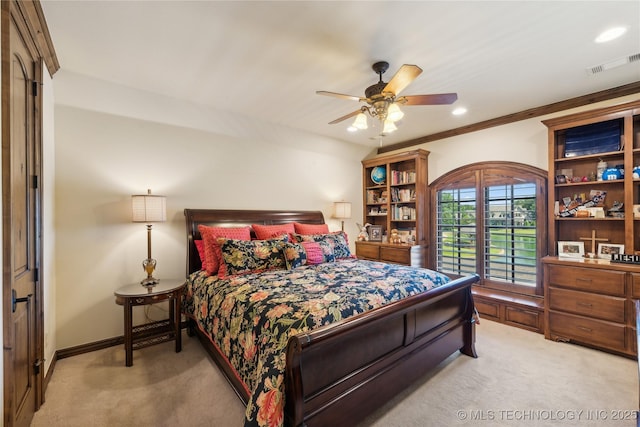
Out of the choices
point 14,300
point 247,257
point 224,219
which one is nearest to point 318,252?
point 247,257

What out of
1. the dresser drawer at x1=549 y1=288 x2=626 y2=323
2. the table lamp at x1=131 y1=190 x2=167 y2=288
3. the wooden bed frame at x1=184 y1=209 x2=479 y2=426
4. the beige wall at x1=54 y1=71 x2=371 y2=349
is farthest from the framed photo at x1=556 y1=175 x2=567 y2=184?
the table lamp at x1=131 y1=190 x2=167 y2=288

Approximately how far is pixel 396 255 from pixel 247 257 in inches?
105

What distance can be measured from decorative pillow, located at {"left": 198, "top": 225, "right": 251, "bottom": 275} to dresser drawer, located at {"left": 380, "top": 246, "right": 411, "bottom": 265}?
94.2 inches

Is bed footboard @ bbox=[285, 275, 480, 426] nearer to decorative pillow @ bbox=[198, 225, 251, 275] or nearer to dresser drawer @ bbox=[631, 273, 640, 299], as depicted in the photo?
dresser drawer @ bbox=[631, 273, 640, 299]

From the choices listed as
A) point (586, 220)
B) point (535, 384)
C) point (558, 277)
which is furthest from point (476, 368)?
point (586, 220)

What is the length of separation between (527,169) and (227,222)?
12.9 feet

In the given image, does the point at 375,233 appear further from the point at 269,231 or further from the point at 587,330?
the point at 587,330

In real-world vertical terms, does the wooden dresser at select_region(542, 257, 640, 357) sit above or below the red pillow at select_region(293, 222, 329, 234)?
below

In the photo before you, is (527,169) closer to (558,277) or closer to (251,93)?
(558,277)

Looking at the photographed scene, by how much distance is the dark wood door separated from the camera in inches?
53.5

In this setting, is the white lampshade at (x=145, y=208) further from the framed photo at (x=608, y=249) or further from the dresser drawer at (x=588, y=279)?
the framed photo at (x=608, y=249)

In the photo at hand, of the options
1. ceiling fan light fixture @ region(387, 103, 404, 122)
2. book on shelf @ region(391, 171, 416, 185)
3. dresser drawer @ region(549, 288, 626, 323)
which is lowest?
dresser drawer @ region(549, 288, 626, 323)

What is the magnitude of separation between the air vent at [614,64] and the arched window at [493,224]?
1.23 metres

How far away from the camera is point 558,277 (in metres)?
2.94
